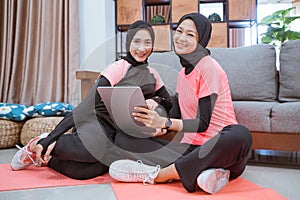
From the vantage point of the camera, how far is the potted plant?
343 cm

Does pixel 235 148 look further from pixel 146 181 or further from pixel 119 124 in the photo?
pixel 119 124

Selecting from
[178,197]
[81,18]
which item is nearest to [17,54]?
[81,18]

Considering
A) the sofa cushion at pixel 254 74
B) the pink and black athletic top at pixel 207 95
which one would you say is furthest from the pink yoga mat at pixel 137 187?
the sofa cushion at pixel 254 74

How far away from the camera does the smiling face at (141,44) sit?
1.49 metres

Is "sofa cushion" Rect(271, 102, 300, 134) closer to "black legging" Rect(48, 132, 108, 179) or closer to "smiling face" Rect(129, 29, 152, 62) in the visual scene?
"smiling face" Rect(129, 29, 152, 62)

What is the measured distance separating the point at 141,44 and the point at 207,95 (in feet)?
1.34

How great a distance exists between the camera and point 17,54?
3.03 m

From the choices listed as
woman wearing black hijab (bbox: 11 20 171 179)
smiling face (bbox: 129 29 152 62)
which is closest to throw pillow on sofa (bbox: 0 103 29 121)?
woman wearing black hijab (bbox: 11 20 171 179)

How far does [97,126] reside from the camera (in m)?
1.52

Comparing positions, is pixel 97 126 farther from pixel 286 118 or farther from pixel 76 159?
pixel 286 118

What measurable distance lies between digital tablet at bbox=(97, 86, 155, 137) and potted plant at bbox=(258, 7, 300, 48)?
2500mm

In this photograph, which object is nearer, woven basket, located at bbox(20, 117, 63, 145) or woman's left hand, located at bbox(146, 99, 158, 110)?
woman's left hand, located at bbox(146, 99, 158, 110)

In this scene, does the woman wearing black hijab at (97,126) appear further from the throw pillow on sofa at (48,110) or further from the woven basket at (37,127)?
the throw pillow on sofa at (48,110)

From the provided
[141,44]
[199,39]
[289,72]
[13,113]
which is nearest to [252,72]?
[289,72]
